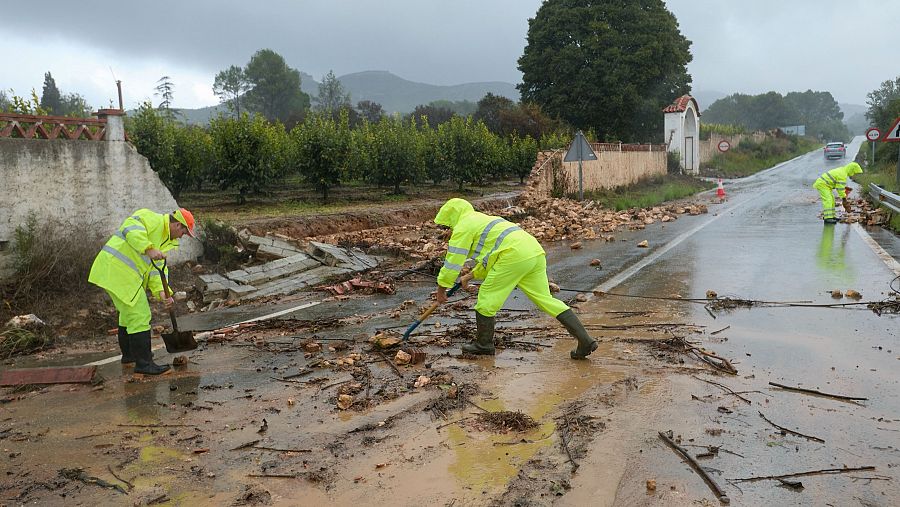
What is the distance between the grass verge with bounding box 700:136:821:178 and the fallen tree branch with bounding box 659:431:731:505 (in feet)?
128

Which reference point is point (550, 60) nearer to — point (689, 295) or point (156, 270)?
point (689, 295)

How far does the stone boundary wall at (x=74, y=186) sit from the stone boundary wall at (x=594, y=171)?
1348cm

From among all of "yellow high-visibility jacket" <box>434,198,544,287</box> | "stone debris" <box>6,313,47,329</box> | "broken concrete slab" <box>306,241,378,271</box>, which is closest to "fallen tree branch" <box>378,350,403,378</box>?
"yellow high-visibility jacket" <box>434,198,544,287</box>

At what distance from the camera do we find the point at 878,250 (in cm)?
1155

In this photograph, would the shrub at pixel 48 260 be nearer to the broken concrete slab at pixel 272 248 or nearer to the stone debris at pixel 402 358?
the broken concrete slab at pixel 272 248

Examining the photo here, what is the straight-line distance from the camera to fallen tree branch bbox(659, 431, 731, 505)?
3438 millimetres

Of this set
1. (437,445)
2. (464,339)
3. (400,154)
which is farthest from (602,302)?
(400,154)

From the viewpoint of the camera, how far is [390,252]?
43.0 feet

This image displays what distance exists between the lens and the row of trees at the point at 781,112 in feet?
394

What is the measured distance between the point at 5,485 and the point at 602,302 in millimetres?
6509

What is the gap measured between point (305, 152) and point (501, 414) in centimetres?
1663

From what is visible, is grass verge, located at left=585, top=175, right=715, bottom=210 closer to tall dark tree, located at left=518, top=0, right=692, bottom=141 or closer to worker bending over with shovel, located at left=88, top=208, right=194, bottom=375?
tall dark tree, located at left=518, top=0, right=692, bottom=141

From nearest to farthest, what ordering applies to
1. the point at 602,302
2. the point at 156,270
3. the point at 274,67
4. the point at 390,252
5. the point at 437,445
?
the point at 437,445 < the point at 156,270 < the point at 602,302 < the point at 390,252 < the point at 274,67

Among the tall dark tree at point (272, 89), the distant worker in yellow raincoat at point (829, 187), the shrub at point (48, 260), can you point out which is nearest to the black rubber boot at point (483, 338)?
the shrub at point (48, 260)
